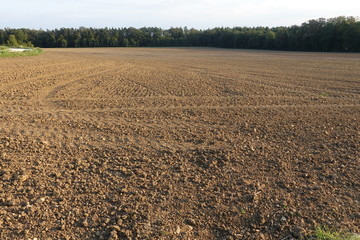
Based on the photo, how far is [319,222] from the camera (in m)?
4.38

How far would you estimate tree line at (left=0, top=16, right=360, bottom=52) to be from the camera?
202 feet

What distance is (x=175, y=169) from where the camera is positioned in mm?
5914

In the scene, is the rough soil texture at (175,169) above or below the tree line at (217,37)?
below

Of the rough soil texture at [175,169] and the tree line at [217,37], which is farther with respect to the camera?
the tree line at [217,37]

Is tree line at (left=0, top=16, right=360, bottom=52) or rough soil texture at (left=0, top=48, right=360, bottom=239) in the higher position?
tree line at (left=0, top=16, right=360, bottom=52)

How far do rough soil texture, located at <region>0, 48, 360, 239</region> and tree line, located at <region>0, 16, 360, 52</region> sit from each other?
2293 inches

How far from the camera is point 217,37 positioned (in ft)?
303

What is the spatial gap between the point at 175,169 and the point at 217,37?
91.2 meters

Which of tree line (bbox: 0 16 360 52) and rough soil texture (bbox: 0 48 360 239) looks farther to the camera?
tree line (bbox: 0 16 360 52)

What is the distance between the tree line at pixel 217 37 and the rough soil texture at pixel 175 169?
58.2 m

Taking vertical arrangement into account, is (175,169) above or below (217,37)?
below

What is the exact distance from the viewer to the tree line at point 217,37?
6153 cm

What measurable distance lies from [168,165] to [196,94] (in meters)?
7.60

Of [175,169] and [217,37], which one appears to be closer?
[175,169]
